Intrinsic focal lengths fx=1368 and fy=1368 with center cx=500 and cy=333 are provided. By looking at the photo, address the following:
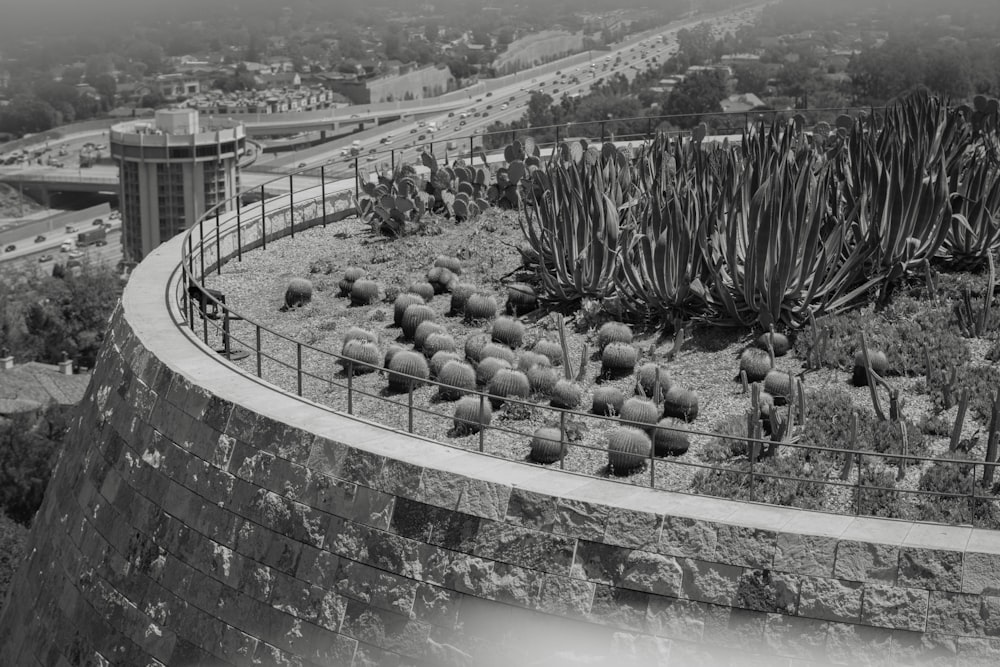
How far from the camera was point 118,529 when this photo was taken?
8.80 m

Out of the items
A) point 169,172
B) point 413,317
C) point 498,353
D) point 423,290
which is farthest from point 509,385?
point 169,172

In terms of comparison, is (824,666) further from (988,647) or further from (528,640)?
(528,640)

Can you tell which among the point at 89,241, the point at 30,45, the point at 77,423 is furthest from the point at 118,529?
the point at 30,45

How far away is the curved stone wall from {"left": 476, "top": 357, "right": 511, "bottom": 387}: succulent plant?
1.73 meters

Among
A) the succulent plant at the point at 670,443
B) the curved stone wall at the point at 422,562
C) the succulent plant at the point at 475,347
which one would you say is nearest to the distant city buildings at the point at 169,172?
the succulent plant at the point at 475,347

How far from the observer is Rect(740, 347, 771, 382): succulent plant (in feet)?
31.4

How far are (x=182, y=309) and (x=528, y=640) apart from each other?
497cm

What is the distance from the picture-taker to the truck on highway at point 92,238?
106 m

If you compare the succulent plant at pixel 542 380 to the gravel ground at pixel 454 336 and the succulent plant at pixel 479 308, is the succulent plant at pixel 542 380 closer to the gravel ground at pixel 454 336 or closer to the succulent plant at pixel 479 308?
the gravel ground at pixel 454 336

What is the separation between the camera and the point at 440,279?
39.6 ft

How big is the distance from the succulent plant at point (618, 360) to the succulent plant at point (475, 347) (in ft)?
3.10

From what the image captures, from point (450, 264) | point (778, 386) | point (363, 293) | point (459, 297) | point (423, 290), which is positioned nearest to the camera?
point (778, 386)

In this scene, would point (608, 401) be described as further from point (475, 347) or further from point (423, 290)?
point (423, 290)

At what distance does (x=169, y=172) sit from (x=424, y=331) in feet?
306
